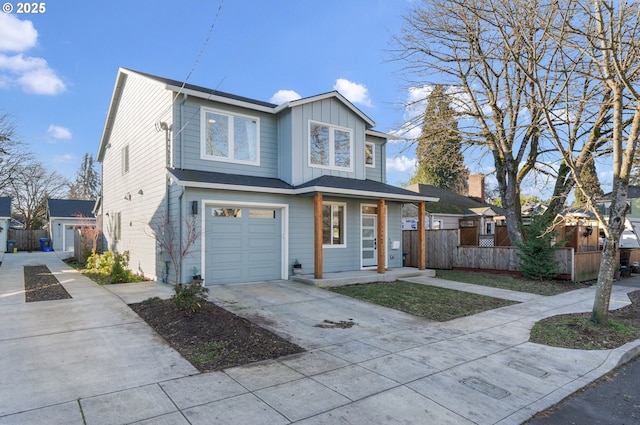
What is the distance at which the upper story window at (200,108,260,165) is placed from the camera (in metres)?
10.5

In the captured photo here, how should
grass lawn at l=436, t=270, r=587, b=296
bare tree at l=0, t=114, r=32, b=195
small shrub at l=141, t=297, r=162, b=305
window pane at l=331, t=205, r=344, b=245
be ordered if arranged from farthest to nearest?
1. bare tree at l=0, t=114, r=32, b=195
2. window pane at l=331, t=205, r=344, b=245
3. grass lawn at l=436, t=270, r=587, b=296
4. small shrub at l=141, t=297, r=162, b=305

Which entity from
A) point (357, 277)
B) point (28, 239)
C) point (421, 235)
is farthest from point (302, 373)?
point (28, 239)

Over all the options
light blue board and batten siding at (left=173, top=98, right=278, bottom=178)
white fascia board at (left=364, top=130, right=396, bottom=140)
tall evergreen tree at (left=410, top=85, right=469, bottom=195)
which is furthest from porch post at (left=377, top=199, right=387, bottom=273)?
tall evergreen tree at (left=410, top=85, right=469, bottom=195)

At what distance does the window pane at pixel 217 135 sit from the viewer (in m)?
10.5

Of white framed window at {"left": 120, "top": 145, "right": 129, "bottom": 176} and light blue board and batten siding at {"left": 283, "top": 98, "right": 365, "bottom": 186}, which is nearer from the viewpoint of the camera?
light blue board and batten siding at {"left": 283, "top": 98, "right": 365, "bottom": 186}

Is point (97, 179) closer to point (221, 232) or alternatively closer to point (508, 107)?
point (221, 232)

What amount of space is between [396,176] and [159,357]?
38272 mm

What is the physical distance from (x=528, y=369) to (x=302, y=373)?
2878mm

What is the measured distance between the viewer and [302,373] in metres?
4.30

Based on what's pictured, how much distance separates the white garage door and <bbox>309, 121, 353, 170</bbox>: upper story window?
91.8 inches

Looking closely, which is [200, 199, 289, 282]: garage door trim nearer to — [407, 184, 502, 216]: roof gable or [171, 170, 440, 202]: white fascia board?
[171, 170, 440, 202]: white fascia board

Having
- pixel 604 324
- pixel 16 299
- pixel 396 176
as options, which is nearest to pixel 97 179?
pixel 396 176

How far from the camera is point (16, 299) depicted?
8203 mm

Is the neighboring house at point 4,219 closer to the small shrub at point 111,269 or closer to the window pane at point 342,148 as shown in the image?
the small shrub at point 111,269
